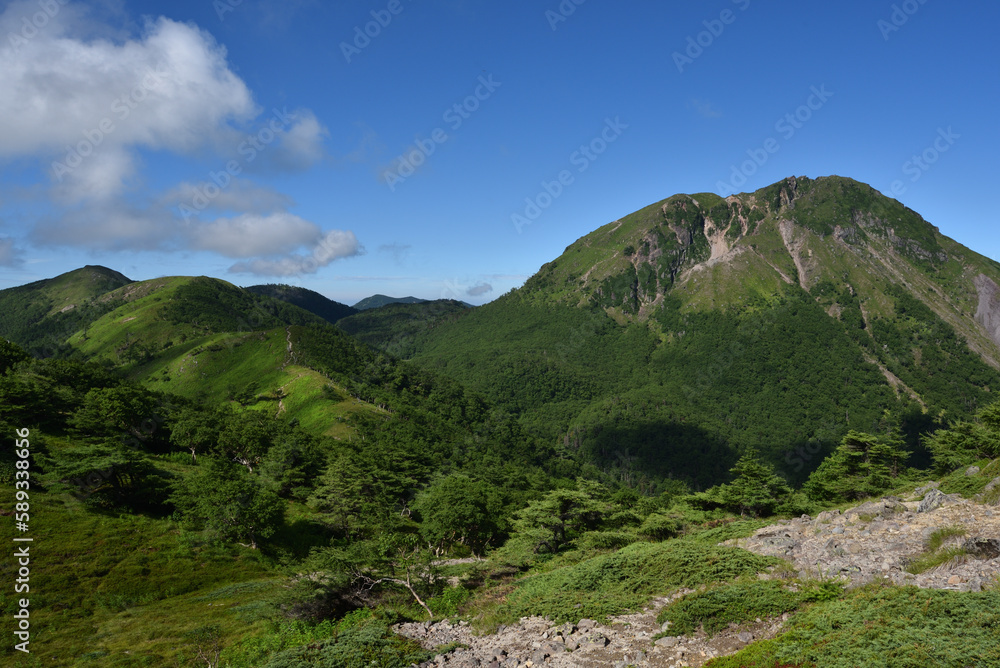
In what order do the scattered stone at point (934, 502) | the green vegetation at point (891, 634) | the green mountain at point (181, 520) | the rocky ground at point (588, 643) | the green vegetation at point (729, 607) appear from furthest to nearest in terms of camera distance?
the scattered stone at point (934, 502), the green mountain at point (181, 520), the green vegetation at point (729, 607), the rocky ground at point (588, 643), the green vegetation at point (891, 634)

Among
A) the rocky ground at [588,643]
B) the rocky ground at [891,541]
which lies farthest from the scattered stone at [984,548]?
the rocky ground at [588,643]

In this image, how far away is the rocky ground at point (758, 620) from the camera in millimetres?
16016

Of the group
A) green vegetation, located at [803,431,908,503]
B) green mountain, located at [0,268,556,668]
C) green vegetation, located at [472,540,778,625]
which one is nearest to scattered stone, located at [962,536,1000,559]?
green vegetation, located at [472,540,778,625]

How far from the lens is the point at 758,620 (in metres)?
16.7

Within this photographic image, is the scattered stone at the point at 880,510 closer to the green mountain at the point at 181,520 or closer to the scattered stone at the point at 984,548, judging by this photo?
the scattered stone at the point at 984,548

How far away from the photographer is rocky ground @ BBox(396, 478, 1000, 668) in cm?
1602

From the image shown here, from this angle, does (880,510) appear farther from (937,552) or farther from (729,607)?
(729,607)

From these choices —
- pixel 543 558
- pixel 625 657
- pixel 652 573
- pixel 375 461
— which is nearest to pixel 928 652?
pixel 625 657

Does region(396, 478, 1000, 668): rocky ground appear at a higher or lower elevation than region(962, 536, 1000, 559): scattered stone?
lower

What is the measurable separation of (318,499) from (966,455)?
7156 centimetres

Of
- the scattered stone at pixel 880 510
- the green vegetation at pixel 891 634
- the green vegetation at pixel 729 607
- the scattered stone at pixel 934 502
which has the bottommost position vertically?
the scattered stone at pixel 880 510

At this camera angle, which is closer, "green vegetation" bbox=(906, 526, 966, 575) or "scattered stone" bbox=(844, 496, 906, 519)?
"green vegetation" bbox=(906, 526, 966, 575)

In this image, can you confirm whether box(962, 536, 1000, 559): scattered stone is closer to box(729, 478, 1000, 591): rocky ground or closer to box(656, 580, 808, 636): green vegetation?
box(729, 478, 1000, 591): rocky ground

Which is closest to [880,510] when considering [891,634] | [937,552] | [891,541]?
[891,541]
